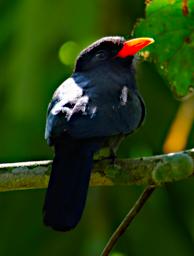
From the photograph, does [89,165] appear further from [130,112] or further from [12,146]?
[12,146]

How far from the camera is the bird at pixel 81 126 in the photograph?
3.62m

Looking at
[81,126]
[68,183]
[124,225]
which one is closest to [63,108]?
[81,126]

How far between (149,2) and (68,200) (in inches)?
32.7

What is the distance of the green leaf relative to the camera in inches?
140

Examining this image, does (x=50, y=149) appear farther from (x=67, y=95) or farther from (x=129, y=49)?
(x=67, y=95)

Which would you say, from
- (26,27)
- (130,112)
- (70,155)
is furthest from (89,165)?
(26,27)

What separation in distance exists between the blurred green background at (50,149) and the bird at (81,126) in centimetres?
116

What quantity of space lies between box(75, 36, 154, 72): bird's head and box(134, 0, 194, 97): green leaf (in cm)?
101

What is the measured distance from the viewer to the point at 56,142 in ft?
12.5

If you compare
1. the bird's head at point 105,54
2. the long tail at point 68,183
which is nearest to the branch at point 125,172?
the long tail at point 68,183

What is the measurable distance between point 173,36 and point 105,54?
3.61 ft

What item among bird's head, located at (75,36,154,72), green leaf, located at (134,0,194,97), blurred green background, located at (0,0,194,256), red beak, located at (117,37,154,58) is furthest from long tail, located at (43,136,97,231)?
blurred green background, located at (0,0,194,256)

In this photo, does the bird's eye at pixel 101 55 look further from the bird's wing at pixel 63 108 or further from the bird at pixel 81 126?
the bird's wing at pixel 63 108

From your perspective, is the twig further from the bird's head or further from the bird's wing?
the bird's head
